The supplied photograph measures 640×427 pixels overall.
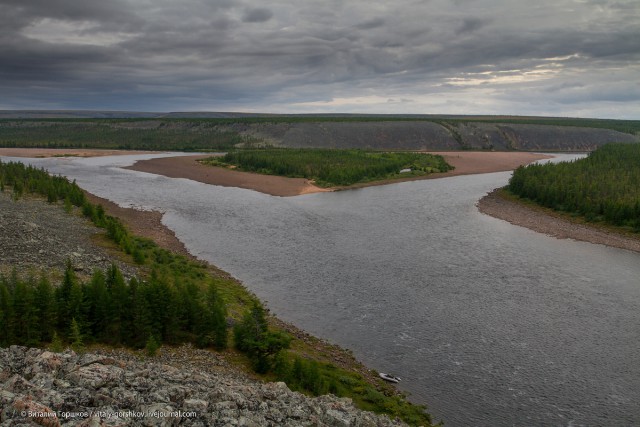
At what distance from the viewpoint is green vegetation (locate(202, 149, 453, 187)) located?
94.8m

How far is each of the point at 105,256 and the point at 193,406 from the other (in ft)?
82.6

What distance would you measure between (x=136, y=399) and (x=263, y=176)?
85.3 meters

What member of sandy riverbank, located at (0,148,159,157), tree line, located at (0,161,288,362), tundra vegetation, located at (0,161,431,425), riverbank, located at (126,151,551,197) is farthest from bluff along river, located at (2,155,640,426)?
sandy riverbank, located at (0,148,159,157)

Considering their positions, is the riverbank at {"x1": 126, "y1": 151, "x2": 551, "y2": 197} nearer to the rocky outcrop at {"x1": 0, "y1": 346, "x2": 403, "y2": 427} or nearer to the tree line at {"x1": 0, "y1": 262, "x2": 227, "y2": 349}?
the tree line at {"x1": 0, "y1": 262, "x2": 227, "y2": 349}

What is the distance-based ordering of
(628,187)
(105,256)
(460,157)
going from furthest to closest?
1. (460,157)
2. (628,187)
3. (105,256)

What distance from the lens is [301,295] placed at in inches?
1362

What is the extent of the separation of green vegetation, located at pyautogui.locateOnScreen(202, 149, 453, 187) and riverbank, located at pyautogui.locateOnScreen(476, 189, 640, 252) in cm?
2700

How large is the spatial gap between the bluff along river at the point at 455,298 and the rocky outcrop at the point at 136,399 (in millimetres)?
6895

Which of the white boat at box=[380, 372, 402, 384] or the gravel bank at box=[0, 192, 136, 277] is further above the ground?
the gravel bank at box=[0, 192, 136, 277]

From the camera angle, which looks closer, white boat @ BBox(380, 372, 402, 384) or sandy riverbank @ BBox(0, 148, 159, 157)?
white boat @ BBox(380, 372, 402, 384)

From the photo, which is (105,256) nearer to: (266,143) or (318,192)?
(318,192)

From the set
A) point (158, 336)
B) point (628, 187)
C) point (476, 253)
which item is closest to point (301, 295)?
point (158, 336)

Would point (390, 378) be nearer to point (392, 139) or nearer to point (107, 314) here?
point (107, 314)

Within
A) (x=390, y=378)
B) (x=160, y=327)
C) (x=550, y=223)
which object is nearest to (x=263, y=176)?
(x=550, y=223)
